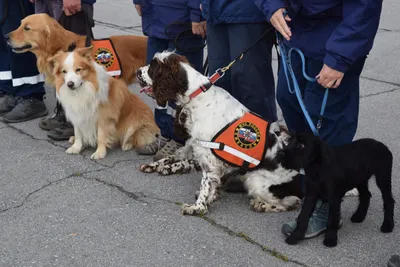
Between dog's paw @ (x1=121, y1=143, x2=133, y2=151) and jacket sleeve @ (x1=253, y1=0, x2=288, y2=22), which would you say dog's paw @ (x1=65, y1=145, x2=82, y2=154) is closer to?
dog's paw @ (x1=121, y1=143, x2=133, y2=151)

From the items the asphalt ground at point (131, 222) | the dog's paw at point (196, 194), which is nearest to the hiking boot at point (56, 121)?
the asphalt ground at point (131, 222)

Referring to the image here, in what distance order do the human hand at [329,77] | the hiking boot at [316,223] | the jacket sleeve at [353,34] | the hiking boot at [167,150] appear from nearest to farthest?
the jacket sleeve at [353,34], the human hand at [329,77], the hiking boot at [316,223], the hiking boot at [167,150]

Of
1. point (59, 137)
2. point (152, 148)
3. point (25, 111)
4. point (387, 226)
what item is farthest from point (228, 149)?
point (25, 111)

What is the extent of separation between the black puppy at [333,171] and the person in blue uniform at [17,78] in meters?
3.40

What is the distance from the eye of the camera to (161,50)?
4.68m

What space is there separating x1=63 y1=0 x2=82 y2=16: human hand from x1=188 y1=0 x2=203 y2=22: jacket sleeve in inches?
53.1

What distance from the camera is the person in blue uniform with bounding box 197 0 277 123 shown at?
3818mm

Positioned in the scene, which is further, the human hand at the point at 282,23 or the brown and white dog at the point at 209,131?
the brown and white dog at the point at 209,131

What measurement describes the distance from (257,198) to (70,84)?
186 centimetres

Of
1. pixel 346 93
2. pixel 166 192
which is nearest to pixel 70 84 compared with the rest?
pixel 166 192

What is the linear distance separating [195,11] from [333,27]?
1324 mm

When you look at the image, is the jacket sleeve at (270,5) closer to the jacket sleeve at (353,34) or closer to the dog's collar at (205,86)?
the jacket sleeve at (353,34)

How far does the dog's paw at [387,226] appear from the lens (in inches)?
137

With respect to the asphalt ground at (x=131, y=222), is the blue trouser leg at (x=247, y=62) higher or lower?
higher
